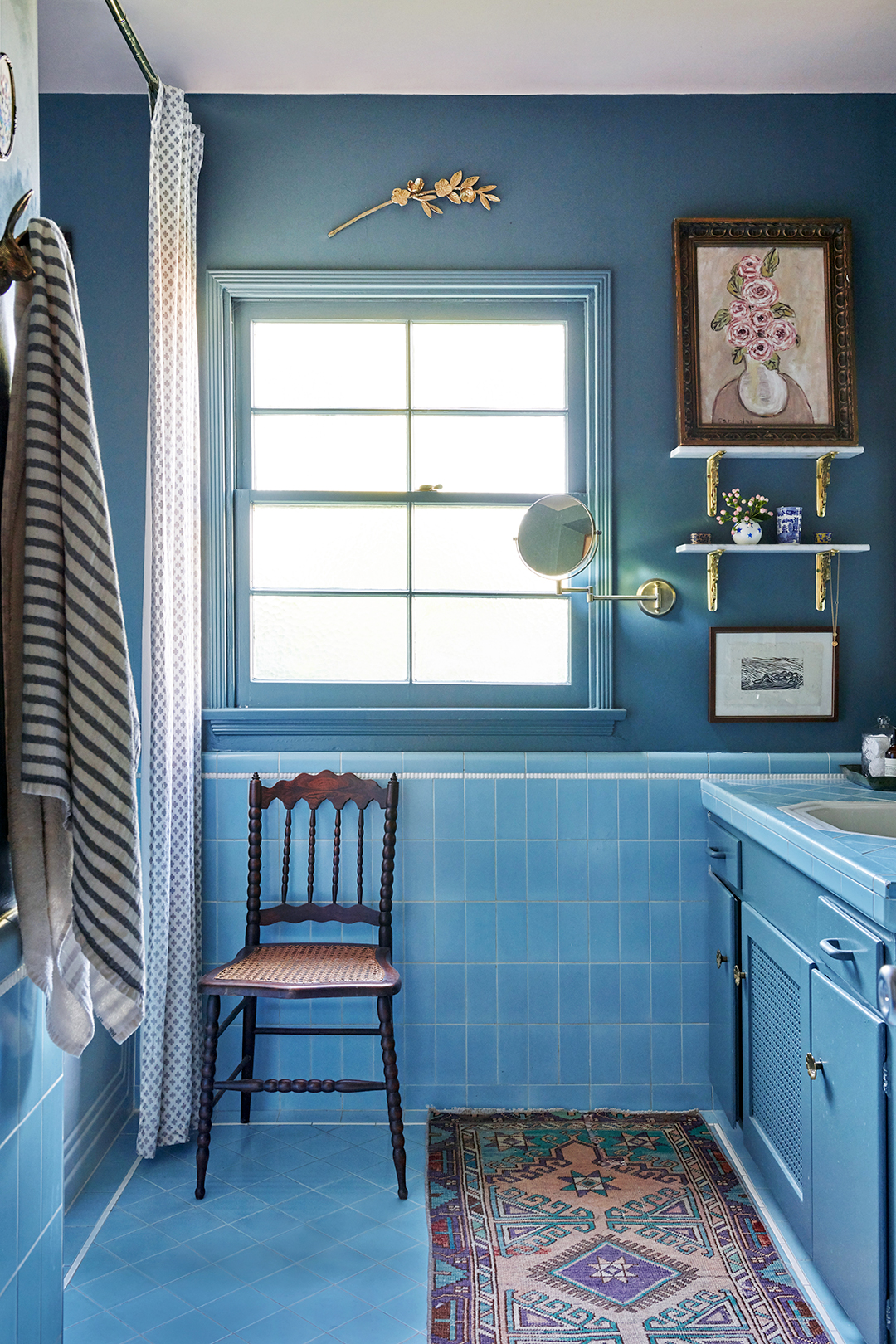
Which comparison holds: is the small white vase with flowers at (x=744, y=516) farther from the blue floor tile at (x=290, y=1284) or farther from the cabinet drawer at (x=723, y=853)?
the blue floor tile at (x=290, y=1284)

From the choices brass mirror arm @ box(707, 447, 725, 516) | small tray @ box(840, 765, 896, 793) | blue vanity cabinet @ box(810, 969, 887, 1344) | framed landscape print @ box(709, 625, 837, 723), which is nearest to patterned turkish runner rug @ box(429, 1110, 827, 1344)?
blue vanity cabinet @ box(810, 969, 887, 1344)

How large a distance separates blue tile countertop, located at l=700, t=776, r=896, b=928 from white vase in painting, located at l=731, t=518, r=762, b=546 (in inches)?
26.2

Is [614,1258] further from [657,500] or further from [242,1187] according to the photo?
[657,500]

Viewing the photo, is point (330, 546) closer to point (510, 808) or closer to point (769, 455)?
point (510, 808)

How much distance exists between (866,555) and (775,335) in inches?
26.5

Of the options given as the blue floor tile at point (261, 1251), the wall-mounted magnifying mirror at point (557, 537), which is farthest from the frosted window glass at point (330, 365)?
the blue floor tile at point (261, 1251)

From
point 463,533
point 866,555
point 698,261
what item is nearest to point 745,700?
point 866,555

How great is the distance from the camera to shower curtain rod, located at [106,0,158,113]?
2277 mm

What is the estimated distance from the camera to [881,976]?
146 centimetres

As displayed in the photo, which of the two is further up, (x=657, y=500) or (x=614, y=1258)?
(x=657, y=500)

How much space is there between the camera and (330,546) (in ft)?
9.16

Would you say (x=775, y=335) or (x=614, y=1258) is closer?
(x=614, y=1258)

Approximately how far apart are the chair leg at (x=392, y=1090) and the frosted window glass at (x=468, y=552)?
3.87 ft

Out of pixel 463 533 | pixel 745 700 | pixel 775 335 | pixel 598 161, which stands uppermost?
pixel 598 161
